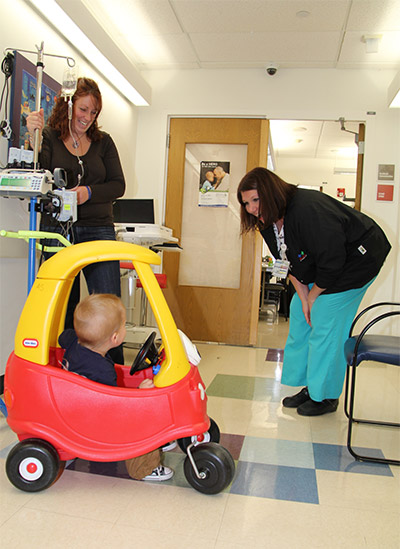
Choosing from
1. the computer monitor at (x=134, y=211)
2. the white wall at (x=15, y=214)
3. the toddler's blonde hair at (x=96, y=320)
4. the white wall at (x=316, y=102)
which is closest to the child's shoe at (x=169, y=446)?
the toddler's blonde hair at (x=96, y=320)

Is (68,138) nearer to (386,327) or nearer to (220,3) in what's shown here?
(220,3)

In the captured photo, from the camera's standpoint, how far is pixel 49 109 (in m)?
2.78

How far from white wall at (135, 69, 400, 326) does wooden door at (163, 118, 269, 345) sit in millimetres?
139

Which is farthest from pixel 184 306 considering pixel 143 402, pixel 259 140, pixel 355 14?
pixel 143 402

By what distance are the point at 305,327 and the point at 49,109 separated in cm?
195

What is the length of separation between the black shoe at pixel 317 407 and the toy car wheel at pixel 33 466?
1252 mm

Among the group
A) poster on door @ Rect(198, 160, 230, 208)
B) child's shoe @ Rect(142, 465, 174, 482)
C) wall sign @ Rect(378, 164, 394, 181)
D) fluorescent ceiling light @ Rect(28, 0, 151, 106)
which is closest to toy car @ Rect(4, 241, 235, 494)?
child's shoe @ Rect(142, 465, 174, 482)

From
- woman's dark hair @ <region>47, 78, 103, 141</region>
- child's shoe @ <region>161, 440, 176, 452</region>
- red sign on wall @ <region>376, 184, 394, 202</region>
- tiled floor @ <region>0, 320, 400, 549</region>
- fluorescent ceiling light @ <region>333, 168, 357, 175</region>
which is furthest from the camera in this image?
fluorescent ceiling light @ <region>333, 168, 357, 175</region>

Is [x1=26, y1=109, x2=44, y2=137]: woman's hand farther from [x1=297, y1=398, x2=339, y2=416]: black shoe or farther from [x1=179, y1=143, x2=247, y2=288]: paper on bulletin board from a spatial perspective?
[x1=179, y1=143, x2=247, y2=288]: paper on bulletin board

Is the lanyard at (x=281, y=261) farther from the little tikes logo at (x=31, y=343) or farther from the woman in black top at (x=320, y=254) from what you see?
the little tikes logo at (x=31, y=343)

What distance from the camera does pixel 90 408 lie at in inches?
52.0

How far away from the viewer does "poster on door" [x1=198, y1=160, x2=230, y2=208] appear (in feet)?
13.9

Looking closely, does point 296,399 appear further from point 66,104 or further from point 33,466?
point 66,104

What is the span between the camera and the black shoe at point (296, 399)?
7.61ft
